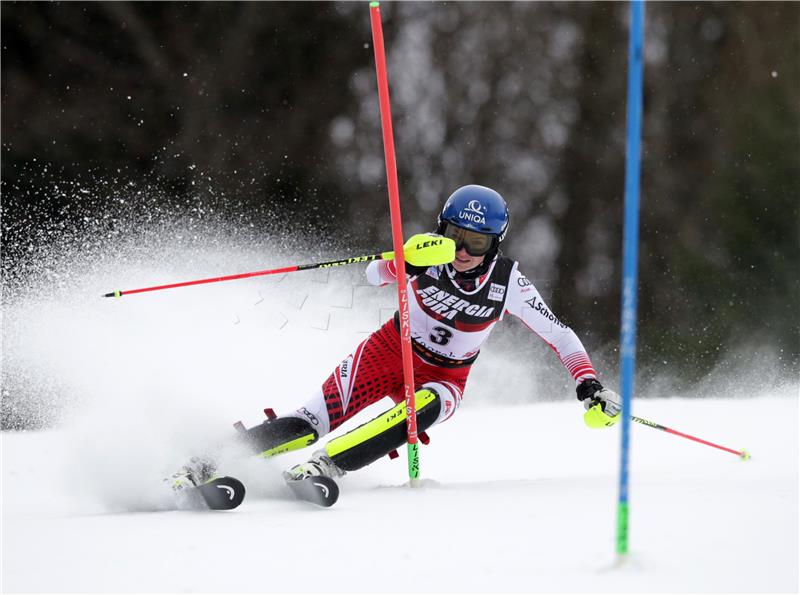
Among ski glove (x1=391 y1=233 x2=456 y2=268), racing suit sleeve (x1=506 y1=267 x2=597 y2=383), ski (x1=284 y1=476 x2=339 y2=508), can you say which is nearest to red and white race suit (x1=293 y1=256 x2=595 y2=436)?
racing suit sleeve (x1=506 y1=267 x2=597 y2=383)

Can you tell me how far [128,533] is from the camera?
241 cm

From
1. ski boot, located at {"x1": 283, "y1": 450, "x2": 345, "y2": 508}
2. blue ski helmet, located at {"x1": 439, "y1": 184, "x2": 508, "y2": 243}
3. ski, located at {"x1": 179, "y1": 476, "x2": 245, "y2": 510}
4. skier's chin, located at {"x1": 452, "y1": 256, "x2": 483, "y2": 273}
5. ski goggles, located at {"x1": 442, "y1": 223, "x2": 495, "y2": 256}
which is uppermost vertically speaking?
blue ski helmet, located at {"x1": 439, "y1": 184, "x2": 508, "y2": 243}

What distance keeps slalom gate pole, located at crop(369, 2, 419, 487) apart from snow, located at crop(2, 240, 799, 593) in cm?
21

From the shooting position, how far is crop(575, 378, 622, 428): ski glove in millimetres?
3537

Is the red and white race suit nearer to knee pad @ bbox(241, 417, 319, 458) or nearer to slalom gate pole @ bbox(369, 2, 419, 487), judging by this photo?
knee pad @ bbox(241, 417, 319, 458)

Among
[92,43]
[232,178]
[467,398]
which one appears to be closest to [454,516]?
[467,398]

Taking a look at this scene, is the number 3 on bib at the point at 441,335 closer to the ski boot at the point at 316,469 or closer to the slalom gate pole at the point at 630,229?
the ski boot at the point at 316,469

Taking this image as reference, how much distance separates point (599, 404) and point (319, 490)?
4.37ft

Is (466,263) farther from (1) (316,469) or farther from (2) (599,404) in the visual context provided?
(1) (316,469)

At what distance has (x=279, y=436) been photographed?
3.44 meters

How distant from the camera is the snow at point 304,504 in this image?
2004 mm

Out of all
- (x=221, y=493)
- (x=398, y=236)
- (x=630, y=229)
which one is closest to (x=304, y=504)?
(x=221, y=493)

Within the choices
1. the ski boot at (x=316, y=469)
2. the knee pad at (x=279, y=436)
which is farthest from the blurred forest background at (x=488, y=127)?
the ski boot at (x=316, y=469)

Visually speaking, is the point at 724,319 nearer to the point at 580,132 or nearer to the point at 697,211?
the point at 697,211
